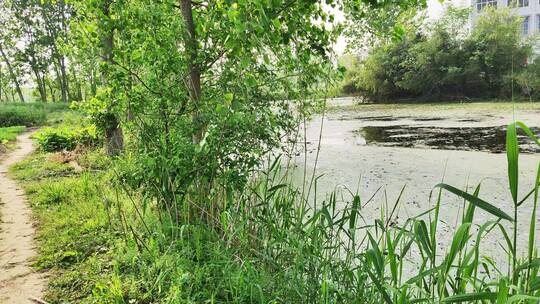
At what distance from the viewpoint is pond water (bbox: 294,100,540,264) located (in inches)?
207

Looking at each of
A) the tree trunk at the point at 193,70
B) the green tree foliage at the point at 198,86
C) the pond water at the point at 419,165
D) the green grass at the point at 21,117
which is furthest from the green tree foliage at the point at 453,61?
the tree trunk at the point at 193,70

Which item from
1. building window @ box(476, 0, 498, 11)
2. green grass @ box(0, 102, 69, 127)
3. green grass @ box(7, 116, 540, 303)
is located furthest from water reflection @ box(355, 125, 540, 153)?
building window @ box(476, 0, 498, 11)

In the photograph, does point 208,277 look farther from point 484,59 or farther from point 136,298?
point 484,59

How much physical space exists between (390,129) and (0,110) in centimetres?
1529

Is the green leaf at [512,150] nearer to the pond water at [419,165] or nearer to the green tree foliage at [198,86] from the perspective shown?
the green tree foliage at [198,86]

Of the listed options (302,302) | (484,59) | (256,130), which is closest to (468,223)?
(302,302)

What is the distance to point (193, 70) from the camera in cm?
303

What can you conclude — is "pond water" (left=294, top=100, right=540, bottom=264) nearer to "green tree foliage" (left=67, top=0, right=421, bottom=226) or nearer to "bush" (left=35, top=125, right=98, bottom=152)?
"green tree foliage" (left=67, top=0, right=421, bottom=226)

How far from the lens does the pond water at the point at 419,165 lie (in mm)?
5258

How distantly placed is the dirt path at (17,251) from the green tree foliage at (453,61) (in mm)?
25941

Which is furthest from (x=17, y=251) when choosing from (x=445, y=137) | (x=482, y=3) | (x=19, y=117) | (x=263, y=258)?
(x=482, y=3)

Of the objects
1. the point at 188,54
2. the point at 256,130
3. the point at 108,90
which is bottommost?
the point at 256,130

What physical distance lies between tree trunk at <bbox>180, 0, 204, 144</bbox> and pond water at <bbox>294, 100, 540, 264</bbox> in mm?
758

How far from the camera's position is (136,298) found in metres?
2.46
